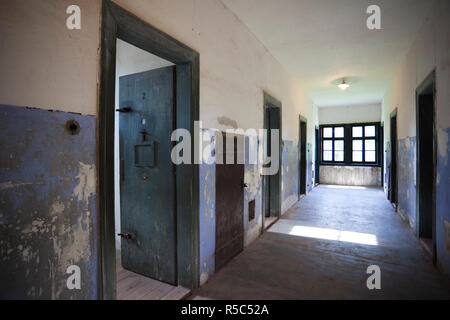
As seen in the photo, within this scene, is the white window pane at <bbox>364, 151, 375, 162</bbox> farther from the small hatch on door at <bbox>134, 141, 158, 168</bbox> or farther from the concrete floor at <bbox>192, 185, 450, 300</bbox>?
the small hatch on door at <bbox>134, 141, 158, 168</bbox>

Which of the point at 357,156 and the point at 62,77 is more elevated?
the point at 62,77

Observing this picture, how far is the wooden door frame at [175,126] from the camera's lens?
1.43 m

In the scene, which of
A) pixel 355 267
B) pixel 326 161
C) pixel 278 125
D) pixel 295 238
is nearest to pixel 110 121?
pixel 355 267

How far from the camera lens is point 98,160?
4.67ft

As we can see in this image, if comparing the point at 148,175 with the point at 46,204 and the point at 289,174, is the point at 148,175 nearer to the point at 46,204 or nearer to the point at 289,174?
the point at 46,204

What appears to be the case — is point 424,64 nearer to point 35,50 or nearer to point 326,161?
point 35,50

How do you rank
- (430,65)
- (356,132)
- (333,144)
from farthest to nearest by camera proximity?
(333,144)
(356,132)
(430,65)

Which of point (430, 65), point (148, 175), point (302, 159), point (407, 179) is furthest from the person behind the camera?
point (302, 159)

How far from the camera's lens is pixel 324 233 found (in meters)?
3.85

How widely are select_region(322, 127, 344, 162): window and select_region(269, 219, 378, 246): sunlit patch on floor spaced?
21.3 feet

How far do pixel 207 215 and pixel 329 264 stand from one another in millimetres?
1535

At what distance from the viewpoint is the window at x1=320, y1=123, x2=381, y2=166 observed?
30.6 ft

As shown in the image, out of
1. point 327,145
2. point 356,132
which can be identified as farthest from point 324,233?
point 356,132

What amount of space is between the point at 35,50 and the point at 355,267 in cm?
328
